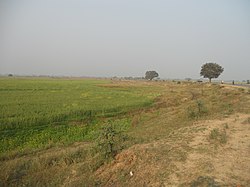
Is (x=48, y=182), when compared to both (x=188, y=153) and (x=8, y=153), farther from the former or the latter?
(x=188, y=153)

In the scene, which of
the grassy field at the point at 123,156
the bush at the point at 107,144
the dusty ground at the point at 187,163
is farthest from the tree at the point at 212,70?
the bush at the point at 107,144

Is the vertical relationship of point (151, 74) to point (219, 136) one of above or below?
above

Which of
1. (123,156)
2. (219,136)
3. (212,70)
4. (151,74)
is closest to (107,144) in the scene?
(123,156)

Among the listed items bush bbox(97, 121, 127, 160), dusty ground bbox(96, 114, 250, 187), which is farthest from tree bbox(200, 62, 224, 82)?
bush bbox(97, 121, 127, 160)

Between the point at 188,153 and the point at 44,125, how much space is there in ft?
42.8

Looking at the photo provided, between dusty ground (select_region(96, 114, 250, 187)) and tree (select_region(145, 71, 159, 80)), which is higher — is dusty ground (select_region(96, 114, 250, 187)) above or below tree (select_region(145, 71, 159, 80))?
below

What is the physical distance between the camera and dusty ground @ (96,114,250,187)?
24.4 ft

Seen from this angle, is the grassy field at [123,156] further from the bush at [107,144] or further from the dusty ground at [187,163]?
the bush at [107,144]

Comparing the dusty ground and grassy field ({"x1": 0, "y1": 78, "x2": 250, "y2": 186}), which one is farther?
grassy field ({"x1": 0, "y1": 78, "x2": 250, "y2": 186})

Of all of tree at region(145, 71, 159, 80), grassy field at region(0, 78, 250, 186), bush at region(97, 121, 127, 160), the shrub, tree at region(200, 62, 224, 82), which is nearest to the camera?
grassy field at region(0, 78, 250, 186)

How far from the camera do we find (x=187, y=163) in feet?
28.4

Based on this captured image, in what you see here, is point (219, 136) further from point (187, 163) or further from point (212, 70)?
point (212, 70)

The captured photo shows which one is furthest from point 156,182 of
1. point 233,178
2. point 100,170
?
point 100,170

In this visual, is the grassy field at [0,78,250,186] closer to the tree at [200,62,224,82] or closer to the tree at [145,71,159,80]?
the tree at [200,62,224,82]
